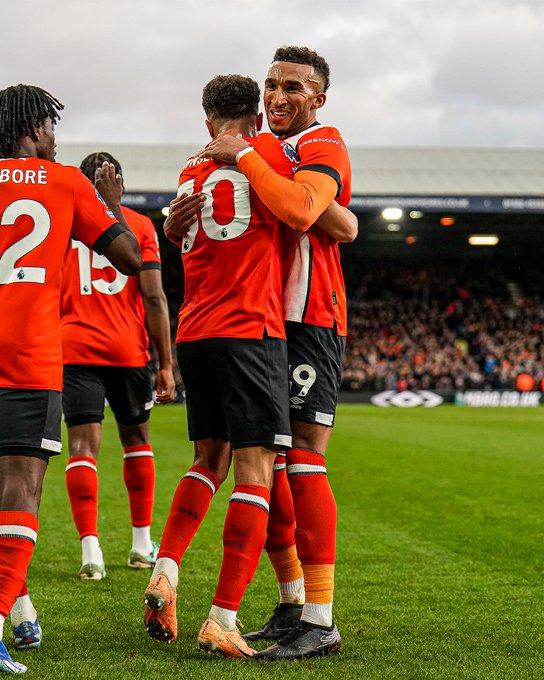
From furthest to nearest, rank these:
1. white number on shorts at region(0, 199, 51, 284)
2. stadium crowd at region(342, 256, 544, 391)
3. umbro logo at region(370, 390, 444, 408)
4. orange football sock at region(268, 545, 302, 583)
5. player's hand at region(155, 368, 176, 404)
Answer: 1. stadium crowd at region(342, 256, 544, 391)
2. umbro logo at region(370, 390, 444, 408)
3. player's hand at region(155, 368, 176, 404)
4. orange football sock at region(268, 545, 302, 583)
5. white number on shorts at region(0, 199, 51, 284)

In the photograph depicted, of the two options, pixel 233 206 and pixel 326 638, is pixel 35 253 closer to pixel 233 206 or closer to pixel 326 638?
pixel 233 206

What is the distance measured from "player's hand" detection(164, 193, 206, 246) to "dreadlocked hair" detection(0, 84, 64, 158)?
1.98 ft

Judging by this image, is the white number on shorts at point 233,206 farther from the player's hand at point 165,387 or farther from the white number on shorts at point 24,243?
the player's hand at point 165,387

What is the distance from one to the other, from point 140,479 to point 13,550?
2286 millimetres

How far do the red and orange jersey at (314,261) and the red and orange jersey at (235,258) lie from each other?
0.06 meters

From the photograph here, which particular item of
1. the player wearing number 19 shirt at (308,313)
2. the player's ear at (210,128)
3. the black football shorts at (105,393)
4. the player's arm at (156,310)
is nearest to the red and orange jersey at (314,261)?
the player wearing number 19 shirt at (308,313)

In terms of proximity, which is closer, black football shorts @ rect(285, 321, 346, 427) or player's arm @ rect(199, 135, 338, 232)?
player's arm @ rect(199, 135, 338, 232)

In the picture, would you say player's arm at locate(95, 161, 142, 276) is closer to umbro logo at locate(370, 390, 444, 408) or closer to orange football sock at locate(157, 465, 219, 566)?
orange football sock at locate(157, 465, 219, 566)

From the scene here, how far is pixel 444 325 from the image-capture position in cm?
3591

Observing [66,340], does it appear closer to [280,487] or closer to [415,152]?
[280,487]

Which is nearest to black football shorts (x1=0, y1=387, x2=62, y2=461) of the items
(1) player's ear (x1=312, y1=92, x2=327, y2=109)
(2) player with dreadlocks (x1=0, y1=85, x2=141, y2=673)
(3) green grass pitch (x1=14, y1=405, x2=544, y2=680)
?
(2) player with dreadlocks (x1=0, y1=85, x2=141, y2=673)

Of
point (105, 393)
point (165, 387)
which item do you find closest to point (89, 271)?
point (105, 393)

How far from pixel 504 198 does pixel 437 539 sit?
22.1m

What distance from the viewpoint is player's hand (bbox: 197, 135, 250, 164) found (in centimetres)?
341
